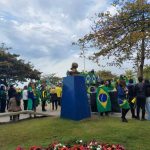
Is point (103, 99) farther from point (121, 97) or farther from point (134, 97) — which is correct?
point (121, 97)

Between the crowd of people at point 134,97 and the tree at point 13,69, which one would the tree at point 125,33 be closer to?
the crowd of people at point 134,97

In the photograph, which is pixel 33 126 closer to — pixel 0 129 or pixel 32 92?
pixel 0 129

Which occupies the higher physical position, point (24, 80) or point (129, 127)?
point (24, 80)

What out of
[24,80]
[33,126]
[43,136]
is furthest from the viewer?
[24,80]

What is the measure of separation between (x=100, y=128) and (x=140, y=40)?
44.4ft

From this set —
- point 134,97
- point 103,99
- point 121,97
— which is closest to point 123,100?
point 121,97

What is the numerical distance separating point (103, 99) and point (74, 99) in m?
2.48

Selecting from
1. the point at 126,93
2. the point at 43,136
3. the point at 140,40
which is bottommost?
the point at 43,136

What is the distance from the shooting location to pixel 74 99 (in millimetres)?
15477

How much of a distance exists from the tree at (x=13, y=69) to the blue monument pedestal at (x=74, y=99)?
4523 centimetres

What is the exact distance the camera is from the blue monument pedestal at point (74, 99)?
50.6 feet

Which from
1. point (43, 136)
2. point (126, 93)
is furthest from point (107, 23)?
point (43, 136)

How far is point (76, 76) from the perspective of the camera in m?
15.4

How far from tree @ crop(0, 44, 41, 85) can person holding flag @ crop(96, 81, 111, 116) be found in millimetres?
43842
